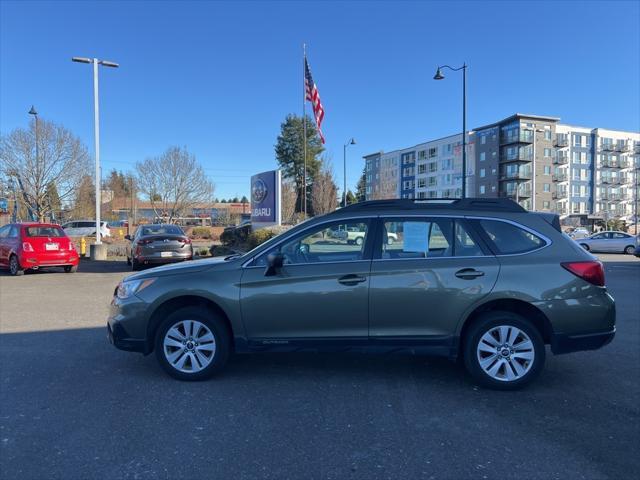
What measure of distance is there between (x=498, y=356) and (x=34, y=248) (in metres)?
13.5

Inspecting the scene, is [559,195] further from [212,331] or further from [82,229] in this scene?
[212,331]

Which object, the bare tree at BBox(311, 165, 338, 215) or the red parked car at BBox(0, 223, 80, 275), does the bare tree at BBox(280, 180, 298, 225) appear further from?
the red parked car at BBox(0, 223, 80, 275)

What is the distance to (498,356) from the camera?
447 centimetres

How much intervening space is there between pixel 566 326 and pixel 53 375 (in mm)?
5048

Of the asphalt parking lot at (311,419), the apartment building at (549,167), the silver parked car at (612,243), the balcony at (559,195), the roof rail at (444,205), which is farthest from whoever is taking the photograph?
the balcony at (559,195)

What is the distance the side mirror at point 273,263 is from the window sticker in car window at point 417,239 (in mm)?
1195

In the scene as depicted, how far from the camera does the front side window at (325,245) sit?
4629mm

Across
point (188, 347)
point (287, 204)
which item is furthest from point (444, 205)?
point (287, 204)

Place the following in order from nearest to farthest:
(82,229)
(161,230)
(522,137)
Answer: (161,230)
(82,229)
(522,137)

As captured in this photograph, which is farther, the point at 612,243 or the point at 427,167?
the point at 427,167

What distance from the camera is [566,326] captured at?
4414mm

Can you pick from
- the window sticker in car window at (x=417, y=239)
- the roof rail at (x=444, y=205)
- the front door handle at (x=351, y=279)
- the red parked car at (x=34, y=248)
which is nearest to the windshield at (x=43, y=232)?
the red parked car at (x=34, y=248)

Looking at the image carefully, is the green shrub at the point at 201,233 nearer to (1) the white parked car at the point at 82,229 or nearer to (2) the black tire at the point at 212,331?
(1) the white parked car at the point at 82,229

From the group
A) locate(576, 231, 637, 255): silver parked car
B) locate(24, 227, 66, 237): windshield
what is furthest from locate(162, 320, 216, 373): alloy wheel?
locate(576, 231, 637, 255): silver parked car
